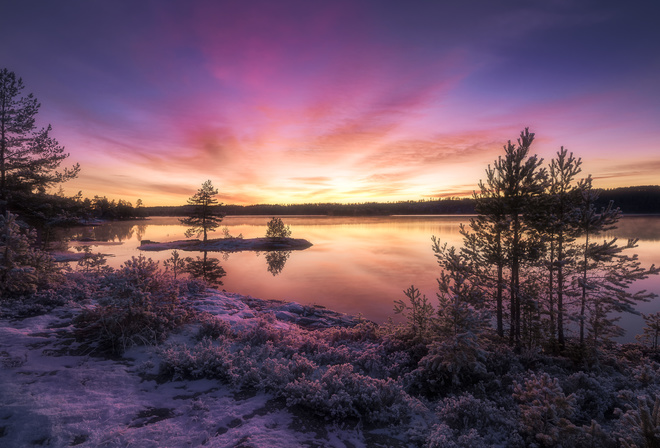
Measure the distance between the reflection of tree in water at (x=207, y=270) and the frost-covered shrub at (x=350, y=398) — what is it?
70.4 ft

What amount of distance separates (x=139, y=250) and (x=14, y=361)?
1739 inches

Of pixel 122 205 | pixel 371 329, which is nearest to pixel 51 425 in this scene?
pixel 371 329

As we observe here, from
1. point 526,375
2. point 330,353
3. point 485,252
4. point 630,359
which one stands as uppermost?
point 485,252

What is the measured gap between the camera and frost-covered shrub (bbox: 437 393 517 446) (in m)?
5.85

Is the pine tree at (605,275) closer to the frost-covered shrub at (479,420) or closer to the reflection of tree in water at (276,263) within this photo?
the frost-covered shrub at (479,420)

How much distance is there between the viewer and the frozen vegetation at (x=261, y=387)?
501 centimetres

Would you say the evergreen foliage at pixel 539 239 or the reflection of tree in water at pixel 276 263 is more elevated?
the evergreen foliage at pixel 539 239

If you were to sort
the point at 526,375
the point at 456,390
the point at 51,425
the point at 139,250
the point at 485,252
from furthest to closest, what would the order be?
the point at 139,250 < the point at 485,252 < the point at 526,375 < the point at 456,390 < the point at 51,425

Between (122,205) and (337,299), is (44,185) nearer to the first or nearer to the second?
(337,299)

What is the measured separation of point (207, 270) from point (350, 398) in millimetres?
29939

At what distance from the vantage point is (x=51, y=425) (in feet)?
15.4

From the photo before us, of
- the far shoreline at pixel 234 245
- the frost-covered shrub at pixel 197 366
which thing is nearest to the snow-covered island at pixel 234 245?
the far shoreline at pixel 234 245

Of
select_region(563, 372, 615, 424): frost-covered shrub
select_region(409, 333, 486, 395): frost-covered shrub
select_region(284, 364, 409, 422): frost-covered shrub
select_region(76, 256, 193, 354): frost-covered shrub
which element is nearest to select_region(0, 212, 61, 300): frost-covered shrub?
select_region(76, 256, 193, 354): frost-covered shrub

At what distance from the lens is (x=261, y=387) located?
6766 mm
